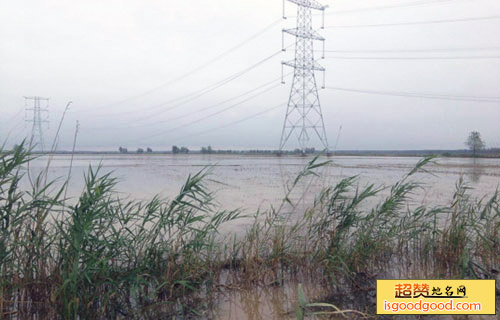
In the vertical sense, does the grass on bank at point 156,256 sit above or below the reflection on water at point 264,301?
above

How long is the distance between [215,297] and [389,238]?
3.52 m

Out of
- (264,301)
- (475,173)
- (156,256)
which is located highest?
(475,173)

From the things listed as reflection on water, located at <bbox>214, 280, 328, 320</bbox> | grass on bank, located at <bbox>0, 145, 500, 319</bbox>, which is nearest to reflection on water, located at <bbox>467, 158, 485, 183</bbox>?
grass on bank, located at <bbox>0, 145, 500, 319</bbox>

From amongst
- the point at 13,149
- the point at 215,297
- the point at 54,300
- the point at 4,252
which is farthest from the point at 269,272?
the point at 13,149

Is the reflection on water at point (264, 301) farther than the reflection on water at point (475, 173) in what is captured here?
No

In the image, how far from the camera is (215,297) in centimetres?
511

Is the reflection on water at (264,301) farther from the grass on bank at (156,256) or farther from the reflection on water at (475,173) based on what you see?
the reflection on water at (475,173)

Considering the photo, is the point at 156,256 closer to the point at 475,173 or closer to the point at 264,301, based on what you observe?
the point at 264,301

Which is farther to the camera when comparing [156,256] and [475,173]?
[475,173]

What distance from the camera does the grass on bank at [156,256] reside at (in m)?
4.32

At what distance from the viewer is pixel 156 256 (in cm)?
505

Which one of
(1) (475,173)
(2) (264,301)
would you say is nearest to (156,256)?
(2) (264,301)

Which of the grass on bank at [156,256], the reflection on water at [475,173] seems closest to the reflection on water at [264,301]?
the grass on bank at [156,256]

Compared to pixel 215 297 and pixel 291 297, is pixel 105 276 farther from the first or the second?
pixel 291 297
